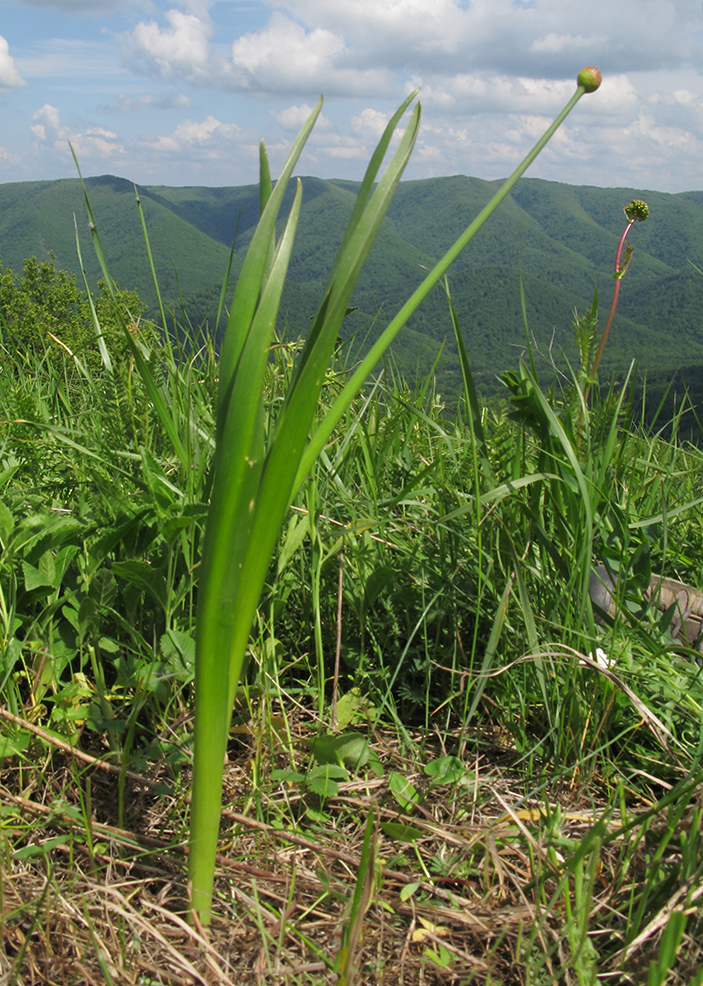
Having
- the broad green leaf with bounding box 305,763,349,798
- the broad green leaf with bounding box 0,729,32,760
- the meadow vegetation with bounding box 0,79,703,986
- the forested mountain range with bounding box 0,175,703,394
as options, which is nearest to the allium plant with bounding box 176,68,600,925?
the meadow vegetation with bounding box 0,79,703,986

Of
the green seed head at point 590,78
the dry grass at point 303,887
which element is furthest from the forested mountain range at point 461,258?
the dry grass at point 303,887

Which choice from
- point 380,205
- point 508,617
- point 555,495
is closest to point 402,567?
point 508,617

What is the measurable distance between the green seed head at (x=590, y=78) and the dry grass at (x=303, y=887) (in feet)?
3.09

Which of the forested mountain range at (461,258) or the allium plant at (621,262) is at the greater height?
the forested mountain range at (461,258)

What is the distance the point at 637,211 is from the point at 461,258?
130 meters

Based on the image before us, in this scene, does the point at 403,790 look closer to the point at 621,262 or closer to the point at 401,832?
the point at 401,832

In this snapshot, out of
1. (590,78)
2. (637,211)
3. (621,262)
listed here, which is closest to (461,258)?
(637,211)

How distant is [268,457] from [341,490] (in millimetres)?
809

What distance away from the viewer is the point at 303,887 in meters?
0.96

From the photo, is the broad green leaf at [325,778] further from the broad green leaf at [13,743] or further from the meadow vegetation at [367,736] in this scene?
the broad green leaf at [13,743]

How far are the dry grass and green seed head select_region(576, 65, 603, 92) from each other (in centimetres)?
94

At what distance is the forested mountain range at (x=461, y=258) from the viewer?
68062 mm

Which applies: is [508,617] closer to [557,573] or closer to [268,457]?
[557,573]

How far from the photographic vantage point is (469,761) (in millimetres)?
1207
